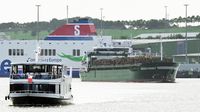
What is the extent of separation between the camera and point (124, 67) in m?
118

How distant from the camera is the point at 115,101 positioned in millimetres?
64812

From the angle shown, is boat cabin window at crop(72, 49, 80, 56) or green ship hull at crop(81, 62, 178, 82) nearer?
green ship hull at crop(81, 62, 178, 82)

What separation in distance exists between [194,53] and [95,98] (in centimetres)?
11979

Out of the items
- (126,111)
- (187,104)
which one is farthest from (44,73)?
(187,104)

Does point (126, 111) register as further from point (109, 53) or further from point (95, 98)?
point (109, 53)

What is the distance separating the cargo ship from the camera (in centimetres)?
11550

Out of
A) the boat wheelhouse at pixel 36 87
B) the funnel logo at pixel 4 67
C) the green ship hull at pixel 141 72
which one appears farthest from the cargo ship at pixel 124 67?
the boat wheelhouse at pixel 36 87

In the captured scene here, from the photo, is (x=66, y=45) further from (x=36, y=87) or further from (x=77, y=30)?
(x=36, y=87)

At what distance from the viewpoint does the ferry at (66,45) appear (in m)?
136

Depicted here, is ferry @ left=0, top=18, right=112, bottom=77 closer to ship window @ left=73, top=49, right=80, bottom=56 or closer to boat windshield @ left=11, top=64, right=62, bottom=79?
ship window @ left=73, top=49, right=80, bottom=56

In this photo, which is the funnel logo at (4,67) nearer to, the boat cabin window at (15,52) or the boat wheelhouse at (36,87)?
the boat cabin window at (15,52)

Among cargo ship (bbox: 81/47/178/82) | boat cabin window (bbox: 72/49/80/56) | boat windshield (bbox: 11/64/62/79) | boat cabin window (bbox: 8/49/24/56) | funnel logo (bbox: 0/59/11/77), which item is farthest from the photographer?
funnel logo (bbox: 0/59/11/77)

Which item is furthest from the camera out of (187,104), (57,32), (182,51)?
(182,51)

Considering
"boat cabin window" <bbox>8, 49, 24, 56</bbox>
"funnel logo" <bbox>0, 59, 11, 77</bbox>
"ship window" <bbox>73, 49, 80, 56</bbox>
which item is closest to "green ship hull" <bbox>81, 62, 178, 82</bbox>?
"ship window" <bbox>73, 49, 80, 56</bbox>
